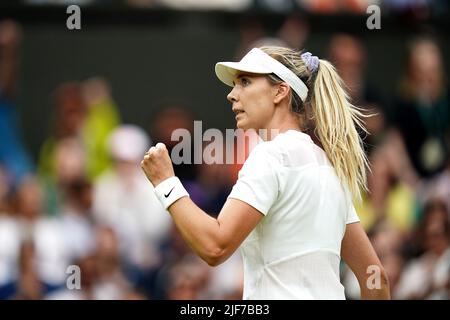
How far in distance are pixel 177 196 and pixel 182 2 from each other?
20.5ft

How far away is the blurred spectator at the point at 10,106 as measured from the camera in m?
10.1

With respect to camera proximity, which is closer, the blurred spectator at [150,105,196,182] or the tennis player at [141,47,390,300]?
the tennis player at [141,47,390,300]

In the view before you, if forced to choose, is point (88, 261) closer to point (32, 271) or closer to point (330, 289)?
point (32, 271)

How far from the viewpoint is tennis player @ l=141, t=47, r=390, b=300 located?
14.1 feet

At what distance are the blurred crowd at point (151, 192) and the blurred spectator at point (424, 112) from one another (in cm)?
1

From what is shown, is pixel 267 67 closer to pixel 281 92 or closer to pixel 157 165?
pixel 281 92

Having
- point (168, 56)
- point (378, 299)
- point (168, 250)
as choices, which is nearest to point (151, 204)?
point (168, 250)

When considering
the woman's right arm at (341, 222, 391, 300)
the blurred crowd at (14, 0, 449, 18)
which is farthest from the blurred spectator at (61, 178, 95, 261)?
the woman's right arm at (341, 222, 391, 300)

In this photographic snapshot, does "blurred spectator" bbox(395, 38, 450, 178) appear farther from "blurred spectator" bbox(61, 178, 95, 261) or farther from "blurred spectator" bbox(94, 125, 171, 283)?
"blurred spectator" bbox(61, 178, 95, 261)

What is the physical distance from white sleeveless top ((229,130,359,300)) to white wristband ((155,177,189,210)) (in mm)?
196

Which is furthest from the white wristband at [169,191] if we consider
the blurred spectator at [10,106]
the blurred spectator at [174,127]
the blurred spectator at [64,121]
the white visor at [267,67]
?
the blurred spectator at [10,106]

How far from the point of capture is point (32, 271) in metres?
8.65

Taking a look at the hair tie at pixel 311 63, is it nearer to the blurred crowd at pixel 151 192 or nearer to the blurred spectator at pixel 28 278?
the blurred crowd at pixel 151 192

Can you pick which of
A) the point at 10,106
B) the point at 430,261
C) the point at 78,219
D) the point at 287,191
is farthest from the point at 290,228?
the point at 10,106
